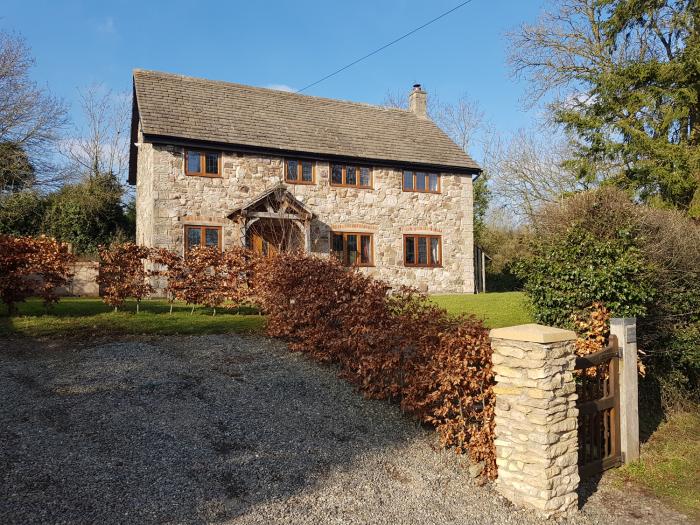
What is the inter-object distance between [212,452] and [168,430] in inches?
25.4

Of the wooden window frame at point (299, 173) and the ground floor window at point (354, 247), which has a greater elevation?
the wooden window frame at point (299, 173)

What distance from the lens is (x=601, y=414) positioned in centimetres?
621

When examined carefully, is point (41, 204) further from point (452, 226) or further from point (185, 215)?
point (452, 226)

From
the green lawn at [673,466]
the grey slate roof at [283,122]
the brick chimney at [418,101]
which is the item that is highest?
the brick chimney at [418,101]

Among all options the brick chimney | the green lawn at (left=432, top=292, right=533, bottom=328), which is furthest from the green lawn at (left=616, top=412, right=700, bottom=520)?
the brick chimney

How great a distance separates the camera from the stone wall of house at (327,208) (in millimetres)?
16047

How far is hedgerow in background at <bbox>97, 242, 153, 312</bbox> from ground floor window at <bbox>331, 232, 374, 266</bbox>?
899 cm

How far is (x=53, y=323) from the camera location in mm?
9141

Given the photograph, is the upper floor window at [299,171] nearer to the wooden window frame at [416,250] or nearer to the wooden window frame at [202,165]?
the wooden window frame at [202,165]

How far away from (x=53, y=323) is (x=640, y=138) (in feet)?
48.1

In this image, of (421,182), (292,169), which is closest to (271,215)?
(292,169)

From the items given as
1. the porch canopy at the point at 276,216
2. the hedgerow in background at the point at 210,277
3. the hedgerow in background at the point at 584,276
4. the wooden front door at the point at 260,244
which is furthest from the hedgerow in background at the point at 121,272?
the hedgerow in background at the point at 584,276

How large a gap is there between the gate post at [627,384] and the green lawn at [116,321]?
606cm

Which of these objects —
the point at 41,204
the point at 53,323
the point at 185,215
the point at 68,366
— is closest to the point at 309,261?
the point at 68,366
